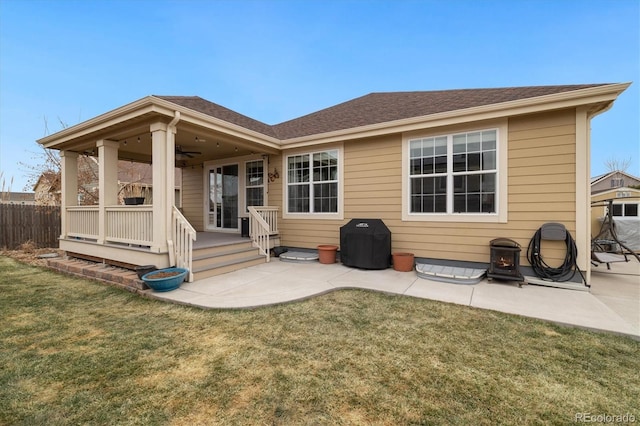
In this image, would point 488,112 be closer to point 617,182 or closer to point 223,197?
point 223,197

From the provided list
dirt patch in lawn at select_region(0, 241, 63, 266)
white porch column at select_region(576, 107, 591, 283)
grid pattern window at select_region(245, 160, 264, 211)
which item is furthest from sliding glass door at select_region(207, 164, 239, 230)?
white porch column at select_region(576, 107, 591, 283)

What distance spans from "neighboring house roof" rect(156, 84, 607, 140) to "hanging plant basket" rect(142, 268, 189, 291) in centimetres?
315

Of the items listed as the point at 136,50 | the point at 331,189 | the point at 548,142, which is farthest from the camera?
the point at 136,50

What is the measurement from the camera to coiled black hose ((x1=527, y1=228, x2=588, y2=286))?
4289 mm

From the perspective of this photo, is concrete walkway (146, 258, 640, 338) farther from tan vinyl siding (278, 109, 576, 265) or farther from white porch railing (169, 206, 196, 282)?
tan vinyl siding (278, 109, 576, 265)

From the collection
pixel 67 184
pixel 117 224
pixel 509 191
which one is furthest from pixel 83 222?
pixel 509 191

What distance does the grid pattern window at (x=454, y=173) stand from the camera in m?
4.94

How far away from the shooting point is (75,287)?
460 centimetres

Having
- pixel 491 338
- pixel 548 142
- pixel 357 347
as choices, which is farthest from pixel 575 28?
pixel 357 347

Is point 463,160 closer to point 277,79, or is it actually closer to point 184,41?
point 184,41

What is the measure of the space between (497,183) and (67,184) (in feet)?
31.6

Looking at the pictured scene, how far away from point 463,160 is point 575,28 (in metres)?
8.32

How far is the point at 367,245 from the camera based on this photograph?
5.50 metres

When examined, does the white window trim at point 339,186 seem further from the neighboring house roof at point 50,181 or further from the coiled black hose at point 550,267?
the neighboring house roof at point 50,181
